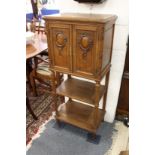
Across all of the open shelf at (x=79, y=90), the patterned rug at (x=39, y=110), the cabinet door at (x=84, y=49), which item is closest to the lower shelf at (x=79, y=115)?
the open shelf at (x=79, y=90)

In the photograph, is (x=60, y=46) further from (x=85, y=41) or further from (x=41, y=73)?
(x=41, y=73)

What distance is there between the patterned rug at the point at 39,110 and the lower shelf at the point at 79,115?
1.08 feet

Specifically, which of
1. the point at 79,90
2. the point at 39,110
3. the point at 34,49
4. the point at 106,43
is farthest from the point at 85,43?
the point at 39,110

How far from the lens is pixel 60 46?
1489 millimetres

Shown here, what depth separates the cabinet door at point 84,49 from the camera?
4.31ft

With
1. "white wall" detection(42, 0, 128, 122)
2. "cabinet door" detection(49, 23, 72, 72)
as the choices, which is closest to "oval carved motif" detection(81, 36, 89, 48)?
"cabinet door" detection(49, 23, 72, 72)

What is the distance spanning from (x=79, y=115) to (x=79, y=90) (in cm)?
34

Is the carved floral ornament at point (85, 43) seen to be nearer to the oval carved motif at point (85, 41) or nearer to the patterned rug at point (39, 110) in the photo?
the oval carved motif at point (85, 41)
